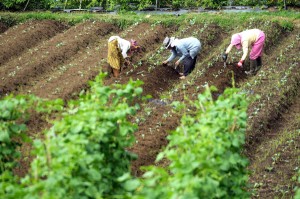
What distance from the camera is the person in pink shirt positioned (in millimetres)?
14955

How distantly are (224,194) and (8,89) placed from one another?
999 centimetres

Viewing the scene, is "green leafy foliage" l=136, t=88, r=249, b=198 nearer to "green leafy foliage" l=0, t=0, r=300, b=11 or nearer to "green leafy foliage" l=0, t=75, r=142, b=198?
"green leafy foliage" l=0, t=75, r=142, b=198

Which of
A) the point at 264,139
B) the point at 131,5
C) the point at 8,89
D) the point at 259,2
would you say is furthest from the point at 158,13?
the point at 264,139

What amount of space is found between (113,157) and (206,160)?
3.85ft

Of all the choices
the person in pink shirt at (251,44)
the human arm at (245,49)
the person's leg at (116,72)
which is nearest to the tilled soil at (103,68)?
the person's leg at (116,72)

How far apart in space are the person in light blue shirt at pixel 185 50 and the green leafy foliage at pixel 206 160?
7742 mm

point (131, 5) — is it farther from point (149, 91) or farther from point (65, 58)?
point (149, 91)

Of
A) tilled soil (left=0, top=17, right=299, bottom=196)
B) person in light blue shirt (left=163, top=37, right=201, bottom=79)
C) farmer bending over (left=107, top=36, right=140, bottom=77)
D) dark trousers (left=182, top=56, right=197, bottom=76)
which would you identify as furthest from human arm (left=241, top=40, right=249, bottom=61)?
farmer bending over (left=107, top=36, right=140, bottom=77)

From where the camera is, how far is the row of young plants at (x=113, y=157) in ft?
19.8

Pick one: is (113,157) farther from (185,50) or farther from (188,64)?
(188,64)

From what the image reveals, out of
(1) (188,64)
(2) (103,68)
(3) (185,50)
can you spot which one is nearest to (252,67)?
(1) (188,64)

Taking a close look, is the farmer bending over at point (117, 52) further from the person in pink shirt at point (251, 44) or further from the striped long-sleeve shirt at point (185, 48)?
the person in pink shirt at point (251, 44)

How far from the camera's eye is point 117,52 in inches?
625

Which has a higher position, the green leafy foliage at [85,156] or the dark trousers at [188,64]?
the green leafy foliage at [85,156]
